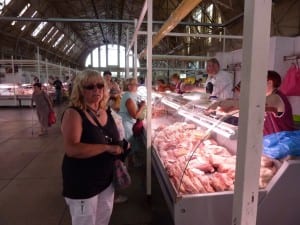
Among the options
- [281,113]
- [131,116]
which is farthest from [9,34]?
[281,113]

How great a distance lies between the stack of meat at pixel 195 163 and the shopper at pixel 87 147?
68cm

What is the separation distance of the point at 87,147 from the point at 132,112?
7.84 feet

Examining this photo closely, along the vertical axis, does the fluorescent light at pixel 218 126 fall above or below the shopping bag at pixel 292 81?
below

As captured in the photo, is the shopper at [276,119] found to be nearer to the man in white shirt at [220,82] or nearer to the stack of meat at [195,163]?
the stack of meat at [195,163]

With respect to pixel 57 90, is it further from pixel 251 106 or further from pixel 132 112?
pixel 251 106

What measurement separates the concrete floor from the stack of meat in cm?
67

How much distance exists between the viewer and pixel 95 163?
2.01 metres

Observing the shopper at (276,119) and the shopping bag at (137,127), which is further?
the shopping bag at (137,127)

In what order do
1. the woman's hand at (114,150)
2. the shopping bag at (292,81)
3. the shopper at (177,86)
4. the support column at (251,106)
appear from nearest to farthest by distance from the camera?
the support column at (251,106) < the woman's hand at (114,150) < the shopping bag at (292,81) < the shopper at (177,86)

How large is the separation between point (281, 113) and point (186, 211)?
1221 millimetres

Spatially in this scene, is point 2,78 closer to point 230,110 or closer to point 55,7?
point 55,7

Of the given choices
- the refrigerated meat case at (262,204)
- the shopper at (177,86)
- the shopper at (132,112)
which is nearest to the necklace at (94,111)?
the refrigerated meat case at (262,204)

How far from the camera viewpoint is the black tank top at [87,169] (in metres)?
1.93

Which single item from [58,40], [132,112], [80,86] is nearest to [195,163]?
[80,86]
